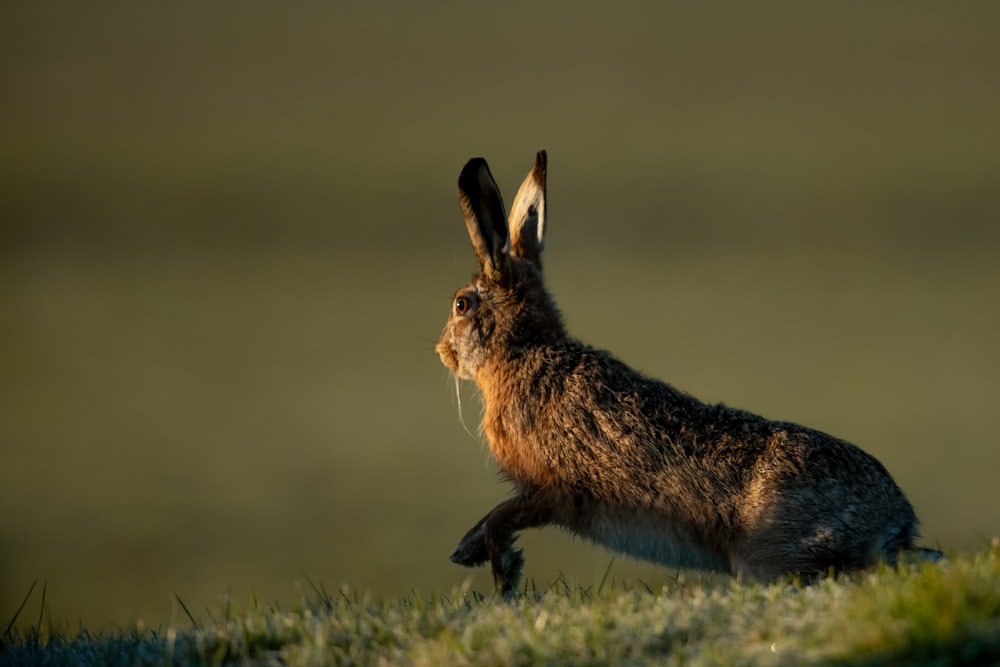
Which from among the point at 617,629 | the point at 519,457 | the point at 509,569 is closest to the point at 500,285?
the point at 519,457

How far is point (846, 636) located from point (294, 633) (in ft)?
9.25

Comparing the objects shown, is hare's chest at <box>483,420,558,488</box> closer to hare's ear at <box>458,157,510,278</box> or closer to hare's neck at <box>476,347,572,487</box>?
hare's neck at <box>476,347,572,487</box>

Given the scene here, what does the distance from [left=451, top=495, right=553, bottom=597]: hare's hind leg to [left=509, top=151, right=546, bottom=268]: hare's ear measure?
6.97 feet

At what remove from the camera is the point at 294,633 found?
248 inches

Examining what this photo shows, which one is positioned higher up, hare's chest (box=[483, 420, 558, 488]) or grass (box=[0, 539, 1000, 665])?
hare's chest (box=[483, 420, 558, 488])

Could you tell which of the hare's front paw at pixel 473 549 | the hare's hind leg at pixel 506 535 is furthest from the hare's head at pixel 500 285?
the hare's front paw at pixel 473 549

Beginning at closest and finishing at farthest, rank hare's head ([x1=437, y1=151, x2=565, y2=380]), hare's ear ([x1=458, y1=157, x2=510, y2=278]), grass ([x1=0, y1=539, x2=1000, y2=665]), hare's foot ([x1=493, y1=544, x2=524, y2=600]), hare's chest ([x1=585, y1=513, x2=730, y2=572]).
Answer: grass ([x1=0, y1=539, x2=1000, y2=665]) < hare's chest ([x1=585, y1=513, x2=730, y2=572]) < hare's foot ([x1=493, y1=544, x2=524, y2=600]) < hare's ear ([x1=458, y1=157, x2=510, y2=278]) < hare's head ([x1=437, y1=151, x2=565, y2=380])

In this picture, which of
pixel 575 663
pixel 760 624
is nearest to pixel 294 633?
pixel 575 663

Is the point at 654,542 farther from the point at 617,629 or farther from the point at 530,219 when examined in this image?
the point at 530,219

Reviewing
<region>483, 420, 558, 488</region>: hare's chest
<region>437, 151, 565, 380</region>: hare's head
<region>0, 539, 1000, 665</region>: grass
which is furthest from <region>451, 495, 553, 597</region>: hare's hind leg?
<region>437, 151, 565, 380</region>: hare's head

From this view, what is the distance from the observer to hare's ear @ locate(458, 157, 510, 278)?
9.27m

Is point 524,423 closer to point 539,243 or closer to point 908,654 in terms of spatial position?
point 539,243

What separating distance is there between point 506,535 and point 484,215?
248 cm

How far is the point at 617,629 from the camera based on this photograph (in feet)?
18.3
